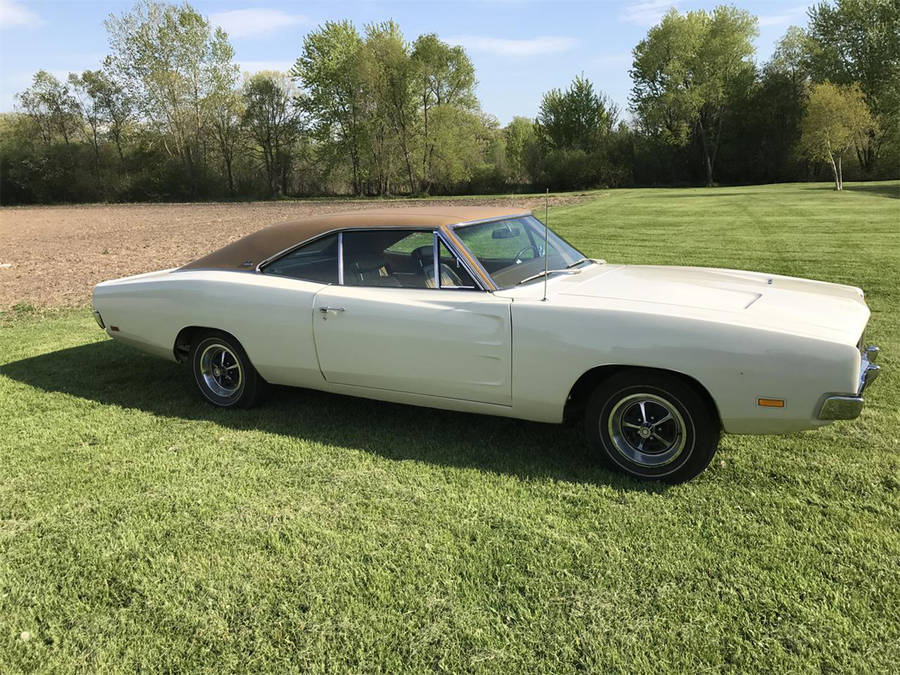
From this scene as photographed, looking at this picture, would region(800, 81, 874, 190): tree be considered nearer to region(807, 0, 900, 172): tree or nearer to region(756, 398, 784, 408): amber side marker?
region(807, 0, 900, 172): tree

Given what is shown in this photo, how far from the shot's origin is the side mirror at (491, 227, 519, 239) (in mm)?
3981

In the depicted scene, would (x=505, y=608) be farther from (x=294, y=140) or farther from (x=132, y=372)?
(x=294, y=140)

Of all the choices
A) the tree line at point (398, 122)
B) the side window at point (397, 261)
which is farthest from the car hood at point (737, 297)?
the tree line at point (398, 122)

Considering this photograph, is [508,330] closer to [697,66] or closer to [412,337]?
[412,337]

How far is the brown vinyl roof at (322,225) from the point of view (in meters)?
3.88

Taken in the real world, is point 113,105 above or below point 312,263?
above

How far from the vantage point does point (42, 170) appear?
51469mm

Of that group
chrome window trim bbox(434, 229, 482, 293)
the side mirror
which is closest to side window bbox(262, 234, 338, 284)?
chrome window trim bbox(434, 229, 482, 293)

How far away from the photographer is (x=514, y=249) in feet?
13.1

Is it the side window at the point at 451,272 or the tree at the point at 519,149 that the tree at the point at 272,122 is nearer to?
the tree at the point at 519,149

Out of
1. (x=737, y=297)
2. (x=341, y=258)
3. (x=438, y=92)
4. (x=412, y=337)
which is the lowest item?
(x=412, y=337)

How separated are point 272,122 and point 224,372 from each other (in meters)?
54.0

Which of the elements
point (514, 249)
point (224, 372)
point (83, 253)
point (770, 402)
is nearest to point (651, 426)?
point (770, 402)

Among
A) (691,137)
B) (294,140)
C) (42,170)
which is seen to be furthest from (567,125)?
(42,170)
